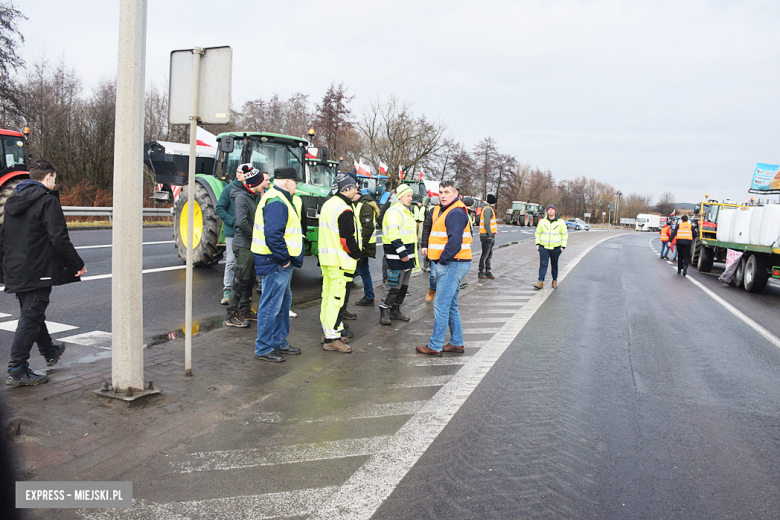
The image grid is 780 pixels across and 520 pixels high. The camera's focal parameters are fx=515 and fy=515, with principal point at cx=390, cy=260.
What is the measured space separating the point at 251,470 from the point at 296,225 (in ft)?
9.66

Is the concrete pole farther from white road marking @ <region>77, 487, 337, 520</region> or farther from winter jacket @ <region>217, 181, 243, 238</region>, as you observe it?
winter jacket @ <region>217, 181, 243, 238</region>

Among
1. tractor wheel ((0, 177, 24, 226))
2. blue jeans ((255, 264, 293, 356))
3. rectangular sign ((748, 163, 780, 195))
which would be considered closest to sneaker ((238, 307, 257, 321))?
blue jeans ((255, 264, 293, 356))

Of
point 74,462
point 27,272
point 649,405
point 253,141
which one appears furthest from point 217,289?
point 649,405

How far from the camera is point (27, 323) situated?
4445 millimetres

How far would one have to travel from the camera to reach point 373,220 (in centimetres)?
781

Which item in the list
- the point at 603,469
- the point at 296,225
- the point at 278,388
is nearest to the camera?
the point at 603,469

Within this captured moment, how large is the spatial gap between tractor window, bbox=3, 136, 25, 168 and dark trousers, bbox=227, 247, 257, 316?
8342 mm

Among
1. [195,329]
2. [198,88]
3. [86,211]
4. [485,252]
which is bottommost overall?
[195,329]

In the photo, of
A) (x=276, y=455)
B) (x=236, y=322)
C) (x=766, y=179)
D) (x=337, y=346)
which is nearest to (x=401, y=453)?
(x=276, y=455)

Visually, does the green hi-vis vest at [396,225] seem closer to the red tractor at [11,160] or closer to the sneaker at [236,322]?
the sneaker at [236,322]

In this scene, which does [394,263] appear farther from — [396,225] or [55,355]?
[55,355]

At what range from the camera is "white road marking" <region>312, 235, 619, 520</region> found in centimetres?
292

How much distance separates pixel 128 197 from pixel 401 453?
9.36ft

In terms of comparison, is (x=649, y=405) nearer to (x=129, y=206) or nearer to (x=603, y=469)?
(x=603, y=469)
